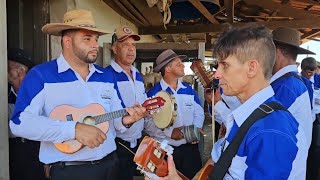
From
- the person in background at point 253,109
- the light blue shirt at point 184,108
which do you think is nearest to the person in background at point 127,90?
the light blue shirt at point 184,108

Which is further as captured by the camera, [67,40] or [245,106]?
[67,40]

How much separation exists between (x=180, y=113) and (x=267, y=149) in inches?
90.9

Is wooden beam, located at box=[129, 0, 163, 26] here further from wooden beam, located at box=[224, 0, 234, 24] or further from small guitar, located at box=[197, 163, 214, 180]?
small guitar, located at box=[197, 163, 214, 180]

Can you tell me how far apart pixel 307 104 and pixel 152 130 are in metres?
1.54

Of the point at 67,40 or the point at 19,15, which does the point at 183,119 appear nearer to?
the point at 67,40

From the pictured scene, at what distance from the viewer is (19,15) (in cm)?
364

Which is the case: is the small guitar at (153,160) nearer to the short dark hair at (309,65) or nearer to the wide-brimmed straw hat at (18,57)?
the wide-brimmed straw hat at (18,57)

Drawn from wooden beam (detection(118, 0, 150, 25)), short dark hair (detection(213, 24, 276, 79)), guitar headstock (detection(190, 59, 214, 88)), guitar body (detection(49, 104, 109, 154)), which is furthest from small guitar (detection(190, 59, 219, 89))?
wooden beam (detection(118, 0, 150, 25))

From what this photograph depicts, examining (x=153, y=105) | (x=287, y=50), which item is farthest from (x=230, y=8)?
(x=153, y=105)

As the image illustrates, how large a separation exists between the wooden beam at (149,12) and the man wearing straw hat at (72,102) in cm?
321

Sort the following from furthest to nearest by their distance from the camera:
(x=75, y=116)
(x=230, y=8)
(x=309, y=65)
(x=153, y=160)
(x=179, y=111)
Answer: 1. (x=230, y=8)
2. (x=309, y=65)
3. (x=179, y=111)
4. (x=75, y=116)
5. (x=153, y=160)

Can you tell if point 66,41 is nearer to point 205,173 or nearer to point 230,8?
point 205,173

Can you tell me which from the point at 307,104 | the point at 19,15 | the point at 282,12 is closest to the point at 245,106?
the point at 307,104

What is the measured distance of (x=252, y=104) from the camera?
1438 mm
